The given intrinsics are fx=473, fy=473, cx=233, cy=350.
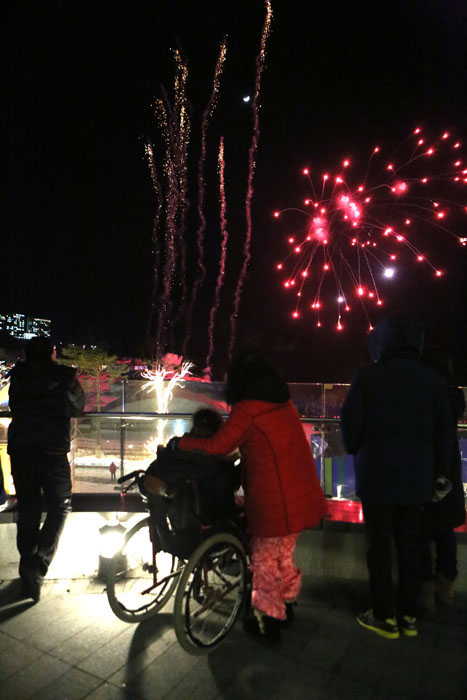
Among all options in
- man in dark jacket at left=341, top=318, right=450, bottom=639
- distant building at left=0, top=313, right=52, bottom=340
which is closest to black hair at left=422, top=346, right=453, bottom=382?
man in dark jacket at left=341, top=318, right=450, bottom=639

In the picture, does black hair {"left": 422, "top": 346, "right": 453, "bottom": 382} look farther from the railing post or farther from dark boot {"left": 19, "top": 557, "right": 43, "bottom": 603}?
dark boot {"left": 19, "top": 557, "right": 43, "bottom": 603}

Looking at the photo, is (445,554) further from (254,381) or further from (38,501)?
(38,501)

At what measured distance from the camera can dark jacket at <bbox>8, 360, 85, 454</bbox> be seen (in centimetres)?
335

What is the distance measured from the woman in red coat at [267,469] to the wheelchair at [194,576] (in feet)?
0.46

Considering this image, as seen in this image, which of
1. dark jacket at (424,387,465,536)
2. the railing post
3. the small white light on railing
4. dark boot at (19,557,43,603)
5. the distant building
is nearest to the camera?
dark jacket at (424,387,465,536)

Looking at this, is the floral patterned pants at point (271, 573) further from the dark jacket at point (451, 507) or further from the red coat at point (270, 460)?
the dark jacket at point (451, 507)

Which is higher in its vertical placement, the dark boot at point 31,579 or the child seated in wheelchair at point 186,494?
the child seated in wheelchair at point 186,494

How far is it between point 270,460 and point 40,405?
1.75m

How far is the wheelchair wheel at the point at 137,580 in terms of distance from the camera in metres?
2.85

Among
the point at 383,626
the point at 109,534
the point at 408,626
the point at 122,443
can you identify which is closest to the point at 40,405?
the point at 109,534

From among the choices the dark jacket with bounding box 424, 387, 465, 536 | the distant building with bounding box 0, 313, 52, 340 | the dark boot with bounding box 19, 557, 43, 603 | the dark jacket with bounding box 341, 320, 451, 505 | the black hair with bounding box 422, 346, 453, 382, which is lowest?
the dark boot with bounding box 19, 557, 43, 603

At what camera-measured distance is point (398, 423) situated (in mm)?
2746

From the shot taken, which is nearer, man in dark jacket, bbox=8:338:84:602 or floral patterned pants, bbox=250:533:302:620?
floral patterned pants, bbox=250:533:302:620

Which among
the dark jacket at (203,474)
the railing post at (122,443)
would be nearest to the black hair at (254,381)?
the dark jacket at (203,474)
